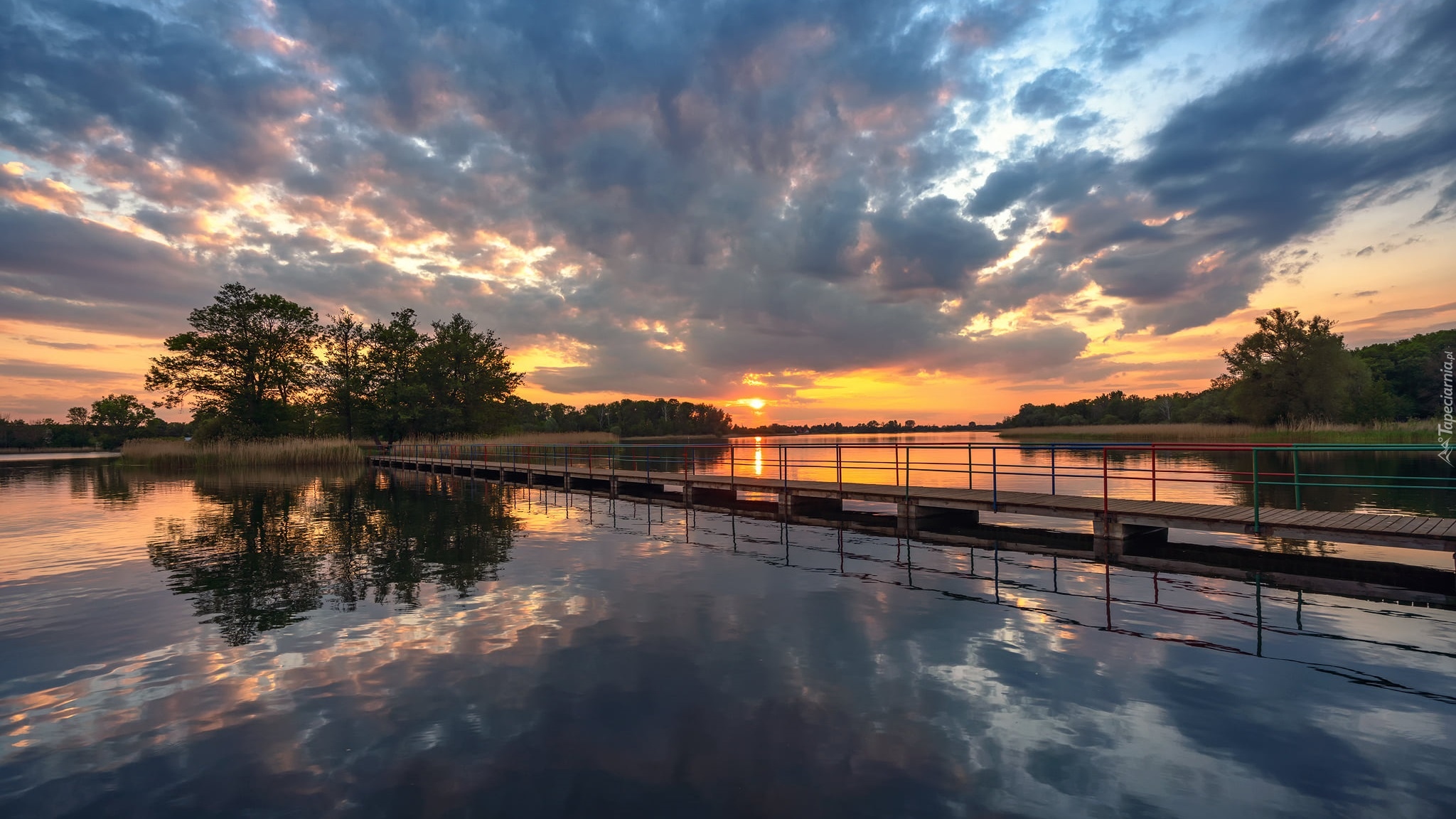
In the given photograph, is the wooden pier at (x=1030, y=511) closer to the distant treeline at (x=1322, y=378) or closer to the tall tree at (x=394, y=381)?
the tall tree at (x=394, y=381)

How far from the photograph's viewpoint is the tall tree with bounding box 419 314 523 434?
65688 millimetres

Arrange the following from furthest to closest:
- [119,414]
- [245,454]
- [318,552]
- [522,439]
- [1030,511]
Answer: [119,414] → [522,439] → [245,454] → [1030,511] → [318,552]

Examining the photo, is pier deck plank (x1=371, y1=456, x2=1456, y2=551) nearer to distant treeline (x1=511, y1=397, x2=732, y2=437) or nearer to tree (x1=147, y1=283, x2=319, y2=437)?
tree (x1=147, y1=283, x2=319, y2=437)

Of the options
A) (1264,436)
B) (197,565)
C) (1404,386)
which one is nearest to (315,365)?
(197,565)

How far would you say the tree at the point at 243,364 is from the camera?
54438 mm

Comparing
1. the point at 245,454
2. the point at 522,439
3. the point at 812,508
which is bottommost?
the point at 812,508

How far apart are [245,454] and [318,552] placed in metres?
42.6

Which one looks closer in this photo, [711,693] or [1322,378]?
[711,693]

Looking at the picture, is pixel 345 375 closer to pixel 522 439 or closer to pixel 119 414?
pixel 522 439

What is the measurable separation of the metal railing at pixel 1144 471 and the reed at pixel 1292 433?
5.47 feet

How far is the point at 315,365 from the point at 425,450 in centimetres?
1921

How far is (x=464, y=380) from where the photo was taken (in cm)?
6875

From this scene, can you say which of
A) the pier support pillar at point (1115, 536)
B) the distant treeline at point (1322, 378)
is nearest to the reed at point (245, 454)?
the pier support pillar at point (1115, 536)

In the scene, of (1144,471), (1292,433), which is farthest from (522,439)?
(1292,433)
